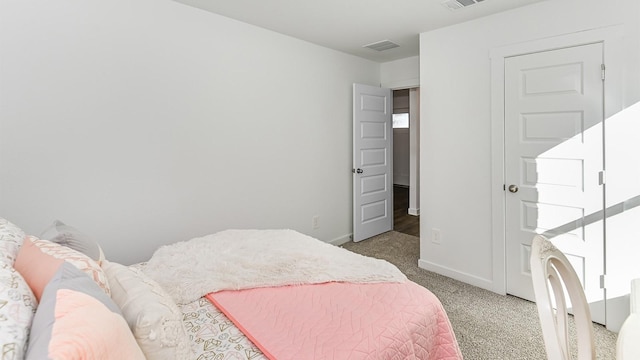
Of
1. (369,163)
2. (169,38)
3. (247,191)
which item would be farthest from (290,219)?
(169,38)

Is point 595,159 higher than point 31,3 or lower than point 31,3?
lower

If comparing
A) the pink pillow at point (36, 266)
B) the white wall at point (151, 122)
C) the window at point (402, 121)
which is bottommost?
the pink pillow at point (36, 266)

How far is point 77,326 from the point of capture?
71cm

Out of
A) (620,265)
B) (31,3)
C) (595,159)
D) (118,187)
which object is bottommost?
(620,265)

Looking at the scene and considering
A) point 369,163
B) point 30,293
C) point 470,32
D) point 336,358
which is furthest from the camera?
point 369,163

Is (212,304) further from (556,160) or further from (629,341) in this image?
(556,160)

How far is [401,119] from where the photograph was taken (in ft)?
29.4

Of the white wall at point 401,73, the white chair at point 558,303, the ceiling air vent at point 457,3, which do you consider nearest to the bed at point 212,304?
the white chair at point 558,303

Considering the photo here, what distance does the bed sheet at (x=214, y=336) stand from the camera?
46.9 inches

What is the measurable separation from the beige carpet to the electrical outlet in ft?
1.11

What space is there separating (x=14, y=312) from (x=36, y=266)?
1.08 ft

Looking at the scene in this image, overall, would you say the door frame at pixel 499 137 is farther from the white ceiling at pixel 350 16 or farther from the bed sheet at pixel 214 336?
the bed sheet at pixel 214 336

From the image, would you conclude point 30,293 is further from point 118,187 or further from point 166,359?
point 118,187

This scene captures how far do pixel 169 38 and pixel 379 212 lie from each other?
10.9 feet
